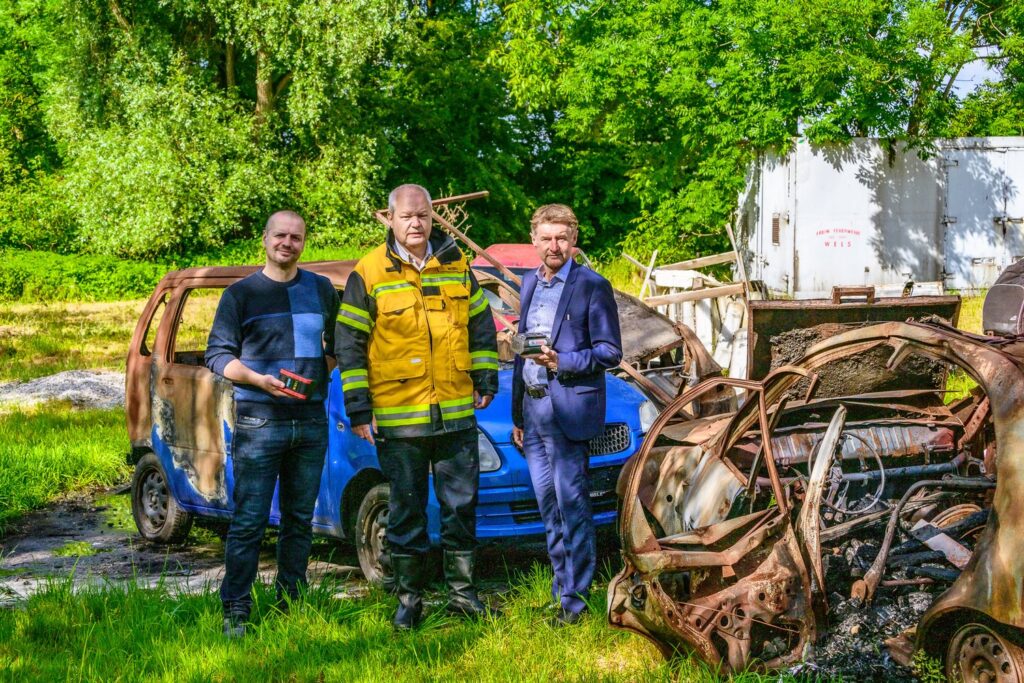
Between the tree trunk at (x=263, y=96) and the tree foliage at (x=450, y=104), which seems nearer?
the tree foliage at (x=450, y=104)

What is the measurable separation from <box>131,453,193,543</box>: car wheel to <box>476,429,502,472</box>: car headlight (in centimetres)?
263

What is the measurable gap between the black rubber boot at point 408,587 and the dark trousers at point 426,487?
0.14ft

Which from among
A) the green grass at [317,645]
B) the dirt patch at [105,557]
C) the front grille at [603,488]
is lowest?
the dirt patch at [105,557]

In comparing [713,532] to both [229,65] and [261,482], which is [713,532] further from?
[229,65]

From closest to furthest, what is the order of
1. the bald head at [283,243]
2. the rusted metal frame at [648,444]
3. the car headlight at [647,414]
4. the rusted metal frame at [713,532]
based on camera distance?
the rusted metal frame at [713,532] → the rusted metal frame at [648,444] → the bald head at [283,243] → the car headlight at [647,414]

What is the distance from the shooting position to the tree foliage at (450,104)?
19.7 metres

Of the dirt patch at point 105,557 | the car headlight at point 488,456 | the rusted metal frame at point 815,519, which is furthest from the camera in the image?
the dirt patch at point 105,557

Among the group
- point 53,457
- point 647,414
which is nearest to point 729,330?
point 647,414

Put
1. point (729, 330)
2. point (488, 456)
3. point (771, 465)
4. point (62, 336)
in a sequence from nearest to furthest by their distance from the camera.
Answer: point (771, 465) < point (488, 456) < point (729, 330) < point (62, 336)

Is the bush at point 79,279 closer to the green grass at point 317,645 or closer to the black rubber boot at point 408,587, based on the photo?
the green grass at point 317,645

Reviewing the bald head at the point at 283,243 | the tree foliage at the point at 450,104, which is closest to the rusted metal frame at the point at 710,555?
the bald head at the point at 283,243

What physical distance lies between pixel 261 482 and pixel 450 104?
2788 cm

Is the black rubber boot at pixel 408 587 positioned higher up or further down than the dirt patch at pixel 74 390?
further down

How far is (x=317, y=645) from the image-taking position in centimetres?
516
